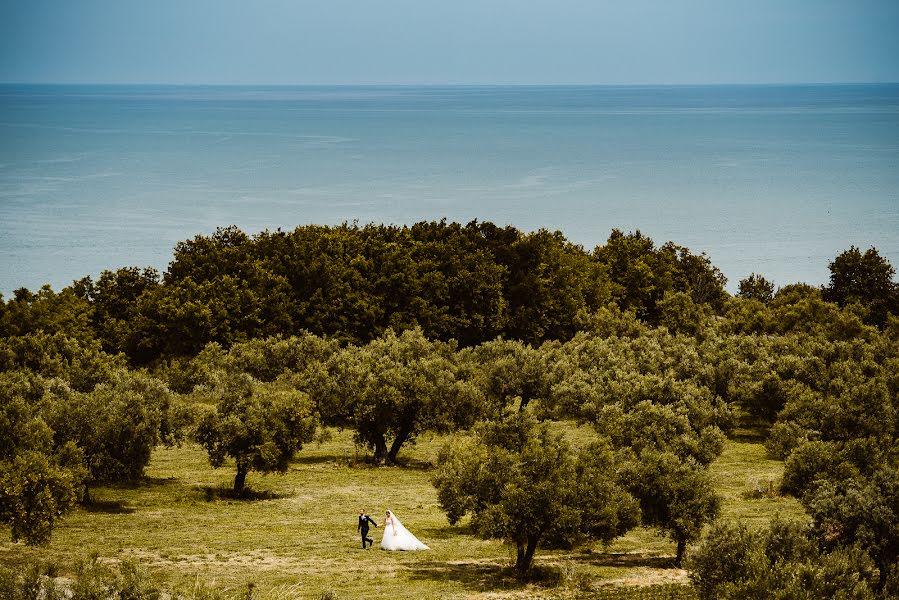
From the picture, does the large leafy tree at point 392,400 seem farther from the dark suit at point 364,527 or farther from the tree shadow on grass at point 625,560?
the tree shadow on grass at point 625,560

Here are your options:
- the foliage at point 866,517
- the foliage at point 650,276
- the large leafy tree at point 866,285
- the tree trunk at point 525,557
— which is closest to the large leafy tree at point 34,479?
the tree trunk at point 525,557

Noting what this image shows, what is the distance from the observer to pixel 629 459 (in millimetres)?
42375

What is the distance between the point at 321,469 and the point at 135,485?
1163cm

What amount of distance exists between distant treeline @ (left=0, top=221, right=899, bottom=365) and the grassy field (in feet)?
106

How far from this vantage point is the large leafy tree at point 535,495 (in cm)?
3628

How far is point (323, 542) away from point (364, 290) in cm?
5612

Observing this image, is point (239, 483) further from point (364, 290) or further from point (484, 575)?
point (364, 290)

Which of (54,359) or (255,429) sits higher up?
(54,359)

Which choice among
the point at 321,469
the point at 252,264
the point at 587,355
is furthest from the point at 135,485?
the point at 252,264

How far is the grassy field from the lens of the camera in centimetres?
3644

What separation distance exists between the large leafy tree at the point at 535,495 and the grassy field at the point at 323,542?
2077 millimetres

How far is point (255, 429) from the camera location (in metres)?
50.0

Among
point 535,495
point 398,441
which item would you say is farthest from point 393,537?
point 398,441

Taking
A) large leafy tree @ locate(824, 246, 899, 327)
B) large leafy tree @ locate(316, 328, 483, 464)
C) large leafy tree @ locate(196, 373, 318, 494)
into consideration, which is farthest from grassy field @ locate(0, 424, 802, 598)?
large leafy tree @ locate(824, 246, 899, 327)
